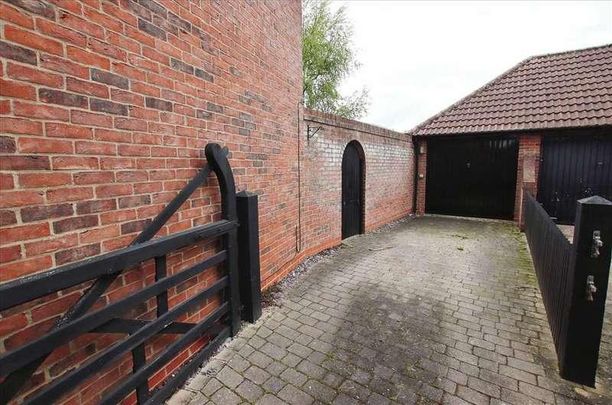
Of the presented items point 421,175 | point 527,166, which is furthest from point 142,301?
point 421,175

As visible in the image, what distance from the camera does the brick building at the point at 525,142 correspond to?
7445 mm

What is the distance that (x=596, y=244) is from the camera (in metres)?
2.19

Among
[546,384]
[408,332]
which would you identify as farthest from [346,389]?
[546,384]

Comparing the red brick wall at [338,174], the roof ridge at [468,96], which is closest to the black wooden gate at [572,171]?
the roof ridge at [468,96]

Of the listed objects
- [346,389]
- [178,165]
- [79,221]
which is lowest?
[346,389]

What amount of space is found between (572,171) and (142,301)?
9.86 metres

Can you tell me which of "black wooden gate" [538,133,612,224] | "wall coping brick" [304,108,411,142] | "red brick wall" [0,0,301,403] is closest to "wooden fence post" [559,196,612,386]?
"red brick wall" [0,0,301,403]

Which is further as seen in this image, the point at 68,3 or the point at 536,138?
the point at 536,138

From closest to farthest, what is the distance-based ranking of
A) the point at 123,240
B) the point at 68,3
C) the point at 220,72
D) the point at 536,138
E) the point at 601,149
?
the point at 68,3
the point at 123,240
the point at 220,72
the point at 601,149
the point at 536,138

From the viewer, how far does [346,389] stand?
7.46ft

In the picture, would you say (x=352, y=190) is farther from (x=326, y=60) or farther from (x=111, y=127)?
(x=326, y=60)

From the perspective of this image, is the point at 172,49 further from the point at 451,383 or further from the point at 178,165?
the point at 451,383

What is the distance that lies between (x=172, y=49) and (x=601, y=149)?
9.65m

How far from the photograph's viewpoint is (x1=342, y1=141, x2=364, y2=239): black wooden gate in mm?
6422
